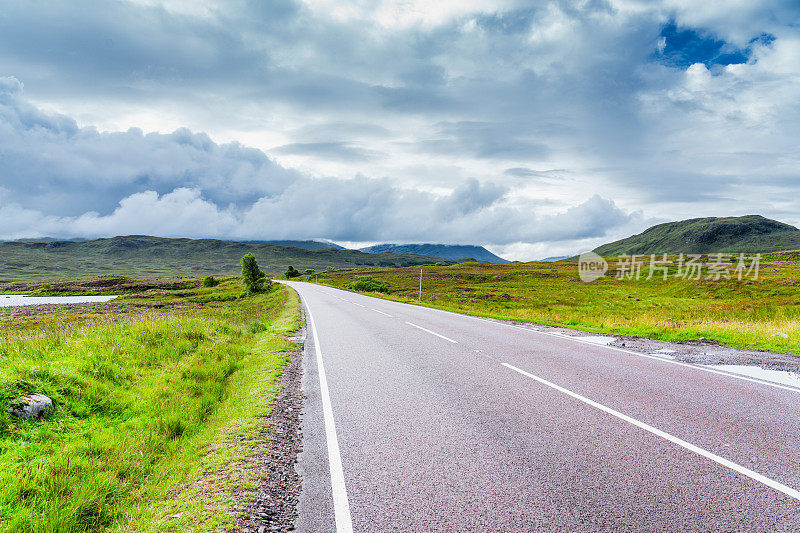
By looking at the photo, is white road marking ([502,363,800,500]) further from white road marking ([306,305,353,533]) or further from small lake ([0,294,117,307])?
small lake ([0,294,117,307])

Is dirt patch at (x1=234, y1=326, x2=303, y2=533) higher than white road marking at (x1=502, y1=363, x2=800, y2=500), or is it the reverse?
white road marking at (x1=502, y1=363, x2=800, y2=500)

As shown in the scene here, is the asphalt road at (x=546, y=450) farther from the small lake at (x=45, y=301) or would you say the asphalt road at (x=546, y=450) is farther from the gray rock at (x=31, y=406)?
the small lake at (x=45, y=301)

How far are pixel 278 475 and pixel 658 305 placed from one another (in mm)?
43595

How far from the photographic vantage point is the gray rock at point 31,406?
5222 mm

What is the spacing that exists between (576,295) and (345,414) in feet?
166

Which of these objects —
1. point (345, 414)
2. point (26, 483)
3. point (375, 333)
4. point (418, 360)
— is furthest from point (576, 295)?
point (26, 483)

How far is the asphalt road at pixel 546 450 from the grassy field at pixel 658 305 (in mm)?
6554

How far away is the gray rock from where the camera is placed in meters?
5.22

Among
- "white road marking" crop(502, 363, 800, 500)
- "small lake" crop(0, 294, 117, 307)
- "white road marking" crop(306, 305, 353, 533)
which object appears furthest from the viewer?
"small lake" crop(0, 294, 117, 307)

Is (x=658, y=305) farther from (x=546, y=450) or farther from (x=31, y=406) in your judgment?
(x=31, y=406)

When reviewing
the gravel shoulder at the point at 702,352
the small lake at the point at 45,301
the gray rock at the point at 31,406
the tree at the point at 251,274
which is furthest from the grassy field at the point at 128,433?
the tree at the point at 251,274

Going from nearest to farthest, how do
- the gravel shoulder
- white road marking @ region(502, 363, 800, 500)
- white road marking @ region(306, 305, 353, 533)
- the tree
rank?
white road marking @ region(306, 305, 353, 533), white road marking @ region(502, 363, 800, 500), the gravel shoulder, the tree

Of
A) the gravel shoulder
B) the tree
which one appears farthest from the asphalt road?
the tree

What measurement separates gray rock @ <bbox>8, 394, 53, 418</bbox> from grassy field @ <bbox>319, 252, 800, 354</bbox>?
1672 centimetres
